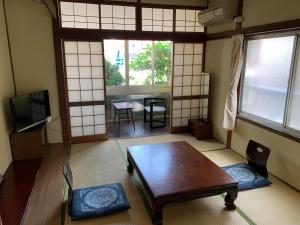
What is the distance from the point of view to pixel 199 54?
16.7 feet

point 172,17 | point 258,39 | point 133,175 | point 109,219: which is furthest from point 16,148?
point 258,39

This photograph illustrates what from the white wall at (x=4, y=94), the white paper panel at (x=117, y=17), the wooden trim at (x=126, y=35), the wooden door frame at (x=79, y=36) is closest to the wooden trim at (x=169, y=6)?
the wooden door frame at (x=79, y=36)

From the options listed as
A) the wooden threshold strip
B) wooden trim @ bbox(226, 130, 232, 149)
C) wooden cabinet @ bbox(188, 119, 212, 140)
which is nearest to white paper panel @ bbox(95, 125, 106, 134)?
the wooden threshold strip

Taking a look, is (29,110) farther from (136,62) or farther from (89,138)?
(136,62)

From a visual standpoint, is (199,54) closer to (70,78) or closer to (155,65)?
(155,65)

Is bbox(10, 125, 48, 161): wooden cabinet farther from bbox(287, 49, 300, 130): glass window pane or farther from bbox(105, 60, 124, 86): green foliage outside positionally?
bbox(287, 49, 300, 130): glass window pane

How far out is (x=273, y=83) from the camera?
11.2 ft

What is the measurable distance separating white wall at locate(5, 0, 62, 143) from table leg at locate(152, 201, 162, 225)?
9.83 feet

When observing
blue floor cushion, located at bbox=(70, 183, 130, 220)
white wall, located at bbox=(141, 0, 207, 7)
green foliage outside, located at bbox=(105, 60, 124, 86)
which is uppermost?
white wall, located at bbox=(141, 0, 207, 7)

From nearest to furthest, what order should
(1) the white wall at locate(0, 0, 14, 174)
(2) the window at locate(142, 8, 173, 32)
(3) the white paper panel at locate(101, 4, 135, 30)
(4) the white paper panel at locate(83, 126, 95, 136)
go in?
(1) the white wall at locate(0, 0, 14, 174), (3) the white paper panel at locate(101, 4, 135, 30), (2) the window at locate(142, 8, 173, 32), (4) the white paper panel at locate(83, 126, 95, 136)

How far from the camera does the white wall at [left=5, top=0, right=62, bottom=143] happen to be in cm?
383

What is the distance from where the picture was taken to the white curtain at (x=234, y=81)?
3820 millimetres

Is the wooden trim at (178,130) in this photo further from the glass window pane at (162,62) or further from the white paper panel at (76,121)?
the white paper panel at (76,121)

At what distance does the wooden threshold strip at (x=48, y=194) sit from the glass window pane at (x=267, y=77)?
319cm
